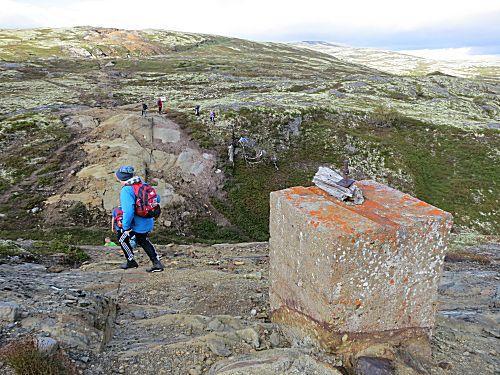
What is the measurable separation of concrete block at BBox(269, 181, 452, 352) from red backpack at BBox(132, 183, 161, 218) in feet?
17.8

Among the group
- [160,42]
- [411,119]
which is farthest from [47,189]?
[160,42]

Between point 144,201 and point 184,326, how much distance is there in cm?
462

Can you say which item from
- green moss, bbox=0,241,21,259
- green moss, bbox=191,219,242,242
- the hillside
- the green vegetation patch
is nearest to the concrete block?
green moss, bbox=0,241,21,259

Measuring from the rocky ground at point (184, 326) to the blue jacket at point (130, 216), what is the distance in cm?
163

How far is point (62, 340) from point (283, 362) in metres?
3.51

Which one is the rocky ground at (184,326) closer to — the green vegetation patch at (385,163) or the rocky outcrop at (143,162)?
the rocky outcrop at (143,162)

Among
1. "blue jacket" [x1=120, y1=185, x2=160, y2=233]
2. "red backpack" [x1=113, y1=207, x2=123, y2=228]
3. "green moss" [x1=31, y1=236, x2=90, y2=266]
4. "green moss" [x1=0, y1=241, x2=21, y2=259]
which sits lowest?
"green moss" [x1=31, y1=236, x2=90, y2=266]

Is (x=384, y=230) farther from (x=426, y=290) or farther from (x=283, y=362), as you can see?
(x=283, y=362)

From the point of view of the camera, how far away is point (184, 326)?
793cm

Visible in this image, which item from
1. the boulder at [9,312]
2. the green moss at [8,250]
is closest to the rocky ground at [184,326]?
the boulder at [9,312]

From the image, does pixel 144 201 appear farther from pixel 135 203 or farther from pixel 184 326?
pixel 184 326

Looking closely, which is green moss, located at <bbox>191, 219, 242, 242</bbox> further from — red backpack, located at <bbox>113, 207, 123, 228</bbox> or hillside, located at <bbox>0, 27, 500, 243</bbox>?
red backpack, located at <bbox>113, 207, 123, 228</bbox>

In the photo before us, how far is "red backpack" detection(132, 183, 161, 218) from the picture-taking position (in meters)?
11.4

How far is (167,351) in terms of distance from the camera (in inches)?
259
